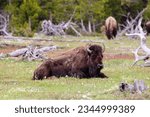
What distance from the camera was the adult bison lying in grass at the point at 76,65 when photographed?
1962 cm

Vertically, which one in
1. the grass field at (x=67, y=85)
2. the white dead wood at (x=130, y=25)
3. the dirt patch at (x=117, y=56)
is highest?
the grass field at (x=67, y=85)

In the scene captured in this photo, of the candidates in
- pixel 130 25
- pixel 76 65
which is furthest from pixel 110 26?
pixel 76 65

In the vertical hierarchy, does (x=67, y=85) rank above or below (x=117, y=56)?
above

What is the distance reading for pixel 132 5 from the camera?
68375 mm

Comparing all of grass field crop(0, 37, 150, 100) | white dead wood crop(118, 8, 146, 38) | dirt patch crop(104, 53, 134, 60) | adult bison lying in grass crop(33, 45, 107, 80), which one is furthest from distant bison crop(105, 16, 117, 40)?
adult bison lying in grass crop(33, 45, 107, 80)

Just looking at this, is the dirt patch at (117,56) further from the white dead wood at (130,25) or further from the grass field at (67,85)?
the white dead wood at (130,25)

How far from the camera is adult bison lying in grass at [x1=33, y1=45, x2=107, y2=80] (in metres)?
19.6

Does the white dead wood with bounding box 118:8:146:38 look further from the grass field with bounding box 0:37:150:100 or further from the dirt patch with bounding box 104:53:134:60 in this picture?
the grass field with bounding box 0:37:150:100

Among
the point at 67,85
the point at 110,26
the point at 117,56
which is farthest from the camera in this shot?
the point at 110,26

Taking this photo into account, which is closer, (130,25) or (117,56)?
(117,56)

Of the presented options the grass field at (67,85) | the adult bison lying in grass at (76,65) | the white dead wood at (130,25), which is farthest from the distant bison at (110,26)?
the adult bison lying in grass at (76,65)

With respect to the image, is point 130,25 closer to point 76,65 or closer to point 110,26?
point 110,26

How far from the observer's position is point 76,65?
65.3 ft

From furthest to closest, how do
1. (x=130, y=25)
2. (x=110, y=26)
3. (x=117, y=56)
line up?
1. (x=130, y=25)
2. (x=110, y=26)
3. (x=117, y=56)
